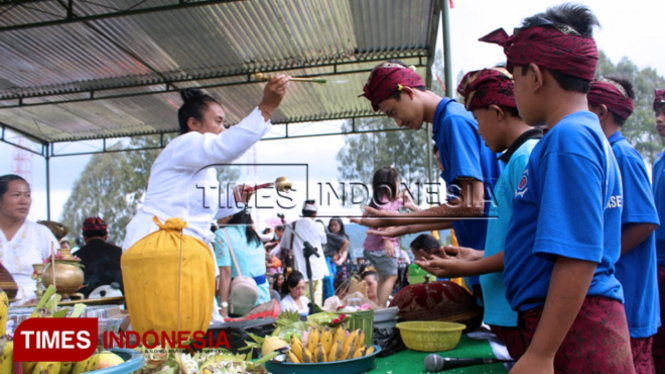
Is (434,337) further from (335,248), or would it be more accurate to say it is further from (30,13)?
(30,13)

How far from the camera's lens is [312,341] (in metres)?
2.15

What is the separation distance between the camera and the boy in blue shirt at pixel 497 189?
1661mm

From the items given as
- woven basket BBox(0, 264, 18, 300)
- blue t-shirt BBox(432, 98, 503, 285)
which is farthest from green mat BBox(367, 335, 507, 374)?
woven basket BBox(0, 264, 18, 300)

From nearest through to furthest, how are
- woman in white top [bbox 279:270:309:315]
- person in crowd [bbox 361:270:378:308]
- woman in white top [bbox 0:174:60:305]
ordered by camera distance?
woman in white top [bbox 0:174:60:305] → woman in white top [bbox 279:270:309:315] → person in crowd [bbox 361:270:378:308]

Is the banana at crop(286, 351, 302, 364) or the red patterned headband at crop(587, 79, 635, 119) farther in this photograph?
the red patterned headband at crop(587, 79, 635, 119)

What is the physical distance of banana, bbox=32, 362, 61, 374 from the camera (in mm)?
1084

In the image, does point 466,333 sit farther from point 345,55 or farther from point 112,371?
point 345,55

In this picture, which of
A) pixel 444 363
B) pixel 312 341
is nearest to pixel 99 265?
pixel 312 341

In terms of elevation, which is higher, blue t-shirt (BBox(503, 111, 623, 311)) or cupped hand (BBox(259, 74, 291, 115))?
cupped hand (BBox(259, 74, 291, 115))

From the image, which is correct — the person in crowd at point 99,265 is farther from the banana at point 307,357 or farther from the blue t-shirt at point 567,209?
the blue t-shirt at point 567,209

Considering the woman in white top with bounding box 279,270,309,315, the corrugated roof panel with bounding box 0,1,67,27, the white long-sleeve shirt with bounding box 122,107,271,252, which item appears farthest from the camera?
the corrugated roof panel with bounding box 0,1,67,27

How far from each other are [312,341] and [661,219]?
2001 millimetres

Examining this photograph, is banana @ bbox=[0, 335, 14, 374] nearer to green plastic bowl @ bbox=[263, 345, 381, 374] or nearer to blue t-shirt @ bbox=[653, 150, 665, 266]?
green plastic bowl @ bbox=[263, 345, 381, 374]

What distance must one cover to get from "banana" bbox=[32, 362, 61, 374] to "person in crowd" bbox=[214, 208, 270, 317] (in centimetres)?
464
